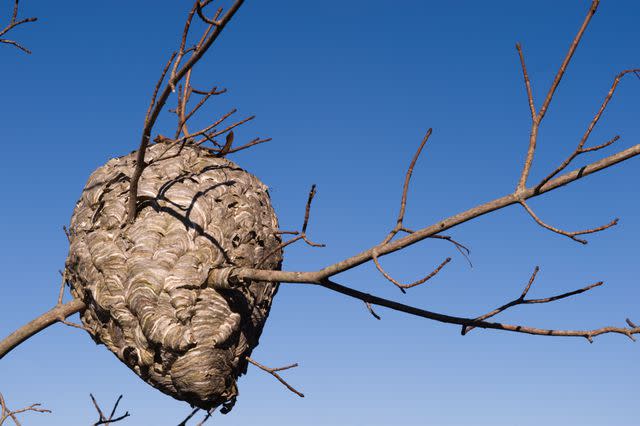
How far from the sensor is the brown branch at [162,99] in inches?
159

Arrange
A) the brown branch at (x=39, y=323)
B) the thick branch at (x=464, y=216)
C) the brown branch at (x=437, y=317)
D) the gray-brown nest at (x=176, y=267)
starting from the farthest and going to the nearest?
the brown branch at (x=39, y=323) < the gray-brown nest at (x=176, y=267) < the brown branch at (x=437, y=317) < the thick branch at (x=464, y=216)

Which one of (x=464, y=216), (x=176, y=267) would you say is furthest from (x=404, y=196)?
(x=176, y=267)

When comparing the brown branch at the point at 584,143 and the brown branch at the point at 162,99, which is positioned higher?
the brown branch at the point at 162,99

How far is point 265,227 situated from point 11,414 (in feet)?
9.51

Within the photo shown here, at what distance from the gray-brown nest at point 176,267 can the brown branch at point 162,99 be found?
145mm

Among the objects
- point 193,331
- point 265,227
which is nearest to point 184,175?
point 265,227

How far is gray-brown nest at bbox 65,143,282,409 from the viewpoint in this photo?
5781 millimetres

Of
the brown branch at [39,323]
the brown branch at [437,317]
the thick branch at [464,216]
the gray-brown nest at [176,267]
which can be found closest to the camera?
the thick branch at [464,216]

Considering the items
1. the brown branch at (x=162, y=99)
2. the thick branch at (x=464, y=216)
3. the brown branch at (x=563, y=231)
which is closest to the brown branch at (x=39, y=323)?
the brown branch at (x=162, y=99)

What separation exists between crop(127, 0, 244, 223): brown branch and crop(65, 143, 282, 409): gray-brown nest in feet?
0.47

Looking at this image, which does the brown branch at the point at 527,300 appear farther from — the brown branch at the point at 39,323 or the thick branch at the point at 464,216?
the brown branch at the point at 39,323

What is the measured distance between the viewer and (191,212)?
20.0ft

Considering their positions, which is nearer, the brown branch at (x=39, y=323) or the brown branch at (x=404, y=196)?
the brown branch at (x=404, y=196)

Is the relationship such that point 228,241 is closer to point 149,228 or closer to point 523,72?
point 149,228
